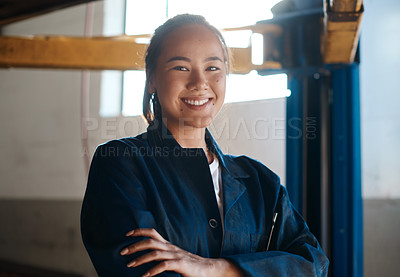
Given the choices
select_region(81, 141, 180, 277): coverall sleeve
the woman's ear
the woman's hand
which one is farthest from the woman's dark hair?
the woman's hand

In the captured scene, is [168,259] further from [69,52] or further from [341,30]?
[69,52]

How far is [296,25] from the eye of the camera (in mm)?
1098

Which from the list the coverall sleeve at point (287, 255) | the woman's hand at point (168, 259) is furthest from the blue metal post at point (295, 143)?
the woman's hand at point (168, 259)

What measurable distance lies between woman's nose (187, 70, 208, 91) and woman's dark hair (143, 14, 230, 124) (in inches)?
3.3

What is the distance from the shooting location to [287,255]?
2.18ft

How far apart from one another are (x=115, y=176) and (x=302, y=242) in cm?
37

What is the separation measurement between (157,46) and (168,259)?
1.25ft

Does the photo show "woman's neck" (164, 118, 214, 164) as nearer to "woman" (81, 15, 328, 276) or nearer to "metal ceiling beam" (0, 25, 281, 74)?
"woman" (81, 15, 328, 276)

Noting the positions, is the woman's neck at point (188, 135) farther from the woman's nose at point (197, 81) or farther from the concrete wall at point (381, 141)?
the concrete wall at point (381, 141)

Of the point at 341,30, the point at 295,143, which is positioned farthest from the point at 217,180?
the point at 341,30

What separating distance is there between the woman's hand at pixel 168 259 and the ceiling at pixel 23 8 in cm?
109

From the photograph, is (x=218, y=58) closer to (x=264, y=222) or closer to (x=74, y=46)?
(x=264, y=222)

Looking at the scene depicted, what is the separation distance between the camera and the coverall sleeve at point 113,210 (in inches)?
22.4

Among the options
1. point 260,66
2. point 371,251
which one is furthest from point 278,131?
point 371,251
